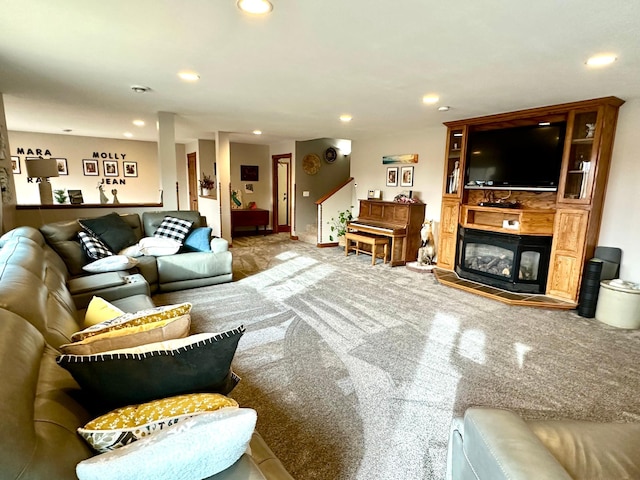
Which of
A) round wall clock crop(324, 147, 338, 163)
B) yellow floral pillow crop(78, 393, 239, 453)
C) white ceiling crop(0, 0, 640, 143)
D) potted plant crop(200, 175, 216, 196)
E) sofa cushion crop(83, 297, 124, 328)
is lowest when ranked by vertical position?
sofa cushion crop(83, 297, 124, 328)

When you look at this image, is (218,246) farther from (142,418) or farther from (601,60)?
(601,60)

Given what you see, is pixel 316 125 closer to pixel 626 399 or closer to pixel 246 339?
pixel 246 339

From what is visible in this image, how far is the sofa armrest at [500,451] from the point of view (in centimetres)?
95

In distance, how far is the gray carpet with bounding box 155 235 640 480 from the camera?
6.00 ft

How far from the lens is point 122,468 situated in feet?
2.57

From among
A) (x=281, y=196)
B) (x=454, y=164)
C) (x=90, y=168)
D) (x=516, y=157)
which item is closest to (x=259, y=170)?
(x=281, y=196)

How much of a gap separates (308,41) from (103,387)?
2218 mm

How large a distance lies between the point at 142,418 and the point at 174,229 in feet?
12.7

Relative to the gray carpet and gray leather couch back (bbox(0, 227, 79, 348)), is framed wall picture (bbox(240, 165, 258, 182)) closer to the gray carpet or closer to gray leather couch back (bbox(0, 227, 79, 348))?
the gray carpet

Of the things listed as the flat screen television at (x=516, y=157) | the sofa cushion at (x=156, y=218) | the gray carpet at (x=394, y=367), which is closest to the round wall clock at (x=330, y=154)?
the flat screen television at (x=516, y=157)

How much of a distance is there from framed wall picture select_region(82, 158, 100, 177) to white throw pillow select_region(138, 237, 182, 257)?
5.13 meters

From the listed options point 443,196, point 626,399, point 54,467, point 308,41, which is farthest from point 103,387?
point 443,196

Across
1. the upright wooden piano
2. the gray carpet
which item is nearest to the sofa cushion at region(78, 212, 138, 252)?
the gray carpet

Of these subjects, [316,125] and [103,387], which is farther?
[316,125]
